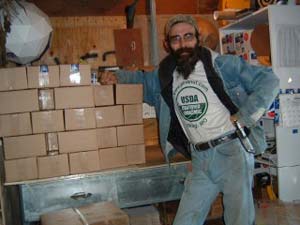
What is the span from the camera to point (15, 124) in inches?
92.4

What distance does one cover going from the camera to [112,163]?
A: 2.53 metres

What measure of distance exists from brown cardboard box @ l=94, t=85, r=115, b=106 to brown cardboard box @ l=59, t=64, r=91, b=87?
9 centimetres

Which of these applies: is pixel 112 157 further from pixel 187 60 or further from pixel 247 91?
pixel 247 91

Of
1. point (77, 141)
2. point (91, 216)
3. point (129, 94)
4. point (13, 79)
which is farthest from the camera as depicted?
point (129, 94)

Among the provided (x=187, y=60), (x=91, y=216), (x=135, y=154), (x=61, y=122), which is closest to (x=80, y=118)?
(x=61, y=122)

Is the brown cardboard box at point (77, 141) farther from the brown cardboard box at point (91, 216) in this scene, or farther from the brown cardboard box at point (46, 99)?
the brown cardboard box at point (91, 216)

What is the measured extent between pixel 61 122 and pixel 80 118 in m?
0.12

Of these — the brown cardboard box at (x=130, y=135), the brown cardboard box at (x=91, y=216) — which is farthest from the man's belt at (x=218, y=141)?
the brown cardboard box at (x=130, y=135)

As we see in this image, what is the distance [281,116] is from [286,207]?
679 mm

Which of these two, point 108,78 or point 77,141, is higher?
point 108,78

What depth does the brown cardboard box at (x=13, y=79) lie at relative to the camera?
231 cm

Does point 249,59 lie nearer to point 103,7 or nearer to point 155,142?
point 155,142

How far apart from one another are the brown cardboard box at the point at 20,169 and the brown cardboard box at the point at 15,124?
0.18m

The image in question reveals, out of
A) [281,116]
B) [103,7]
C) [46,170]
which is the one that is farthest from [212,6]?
[46,170]
